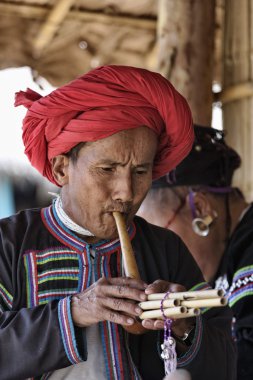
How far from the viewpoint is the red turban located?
2.13 m

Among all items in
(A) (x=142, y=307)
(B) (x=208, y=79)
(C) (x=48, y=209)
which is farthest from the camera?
(B) (x=208, y=79)

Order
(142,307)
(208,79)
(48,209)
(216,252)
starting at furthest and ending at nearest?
(208,79)
(216,252)
(48,209)
(142,307)

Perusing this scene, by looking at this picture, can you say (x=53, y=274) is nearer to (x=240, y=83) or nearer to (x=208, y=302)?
(x=208, y=302)

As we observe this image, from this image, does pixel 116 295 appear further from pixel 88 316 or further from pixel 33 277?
pixel 33 277

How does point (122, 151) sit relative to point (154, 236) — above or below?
above

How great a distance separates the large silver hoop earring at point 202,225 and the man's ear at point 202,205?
0.14 ft

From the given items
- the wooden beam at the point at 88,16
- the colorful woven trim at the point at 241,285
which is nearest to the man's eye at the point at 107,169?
the colorful woven trim at the point at 241,285

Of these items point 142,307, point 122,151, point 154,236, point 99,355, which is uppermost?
point 122,151

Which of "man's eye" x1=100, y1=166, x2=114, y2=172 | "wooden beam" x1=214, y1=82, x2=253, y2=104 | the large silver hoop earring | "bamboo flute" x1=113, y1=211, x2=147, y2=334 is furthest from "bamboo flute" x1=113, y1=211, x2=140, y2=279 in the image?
"wooden beam" x1=214, y1=82, x2=253, y2=104

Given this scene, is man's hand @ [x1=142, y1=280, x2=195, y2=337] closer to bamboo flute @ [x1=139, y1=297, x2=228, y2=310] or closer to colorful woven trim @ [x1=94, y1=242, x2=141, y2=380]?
bamboo flute @ [x1=139, y1=297, x2=228, y2=310]

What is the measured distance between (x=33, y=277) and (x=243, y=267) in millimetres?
993

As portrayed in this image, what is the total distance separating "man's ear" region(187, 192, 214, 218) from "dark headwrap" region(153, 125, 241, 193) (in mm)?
50

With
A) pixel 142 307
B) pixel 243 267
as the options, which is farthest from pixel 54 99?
pixel 243 267

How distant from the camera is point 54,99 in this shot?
2143 millimetres
